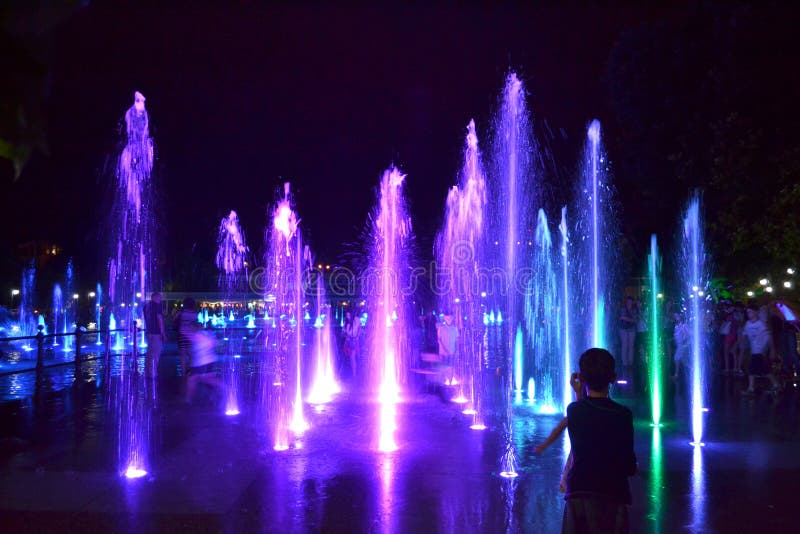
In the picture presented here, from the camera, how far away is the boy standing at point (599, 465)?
3424 millimetres

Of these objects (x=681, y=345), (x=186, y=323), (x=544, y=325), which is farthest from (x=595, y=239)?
(x=544, y=325)

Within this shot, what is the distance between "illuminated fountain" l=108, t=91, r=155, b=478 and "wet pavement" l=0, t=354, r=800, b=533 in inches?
7.9

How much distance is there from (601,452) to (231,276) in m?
56.5

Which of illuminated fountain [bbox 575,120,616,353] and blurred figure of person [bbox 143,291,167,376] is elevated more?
illuminated fountain [bbox 575,120,616,353]

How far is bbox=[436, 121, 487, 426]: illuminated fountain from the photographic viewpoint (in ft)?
47.8

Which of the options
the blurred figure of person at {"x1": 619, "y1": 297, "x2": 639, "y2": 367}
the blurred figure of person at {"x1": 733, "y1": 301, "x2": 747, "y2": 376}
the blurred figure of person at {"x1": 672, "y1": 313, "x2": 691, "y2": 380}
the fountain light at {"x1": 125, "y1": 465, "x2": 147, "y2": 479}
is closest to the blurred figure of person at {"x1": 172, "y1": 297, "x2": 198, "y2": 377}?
the fountain light at {"x1": 125, "y1": 465, "x2": 147, "y2": 479}

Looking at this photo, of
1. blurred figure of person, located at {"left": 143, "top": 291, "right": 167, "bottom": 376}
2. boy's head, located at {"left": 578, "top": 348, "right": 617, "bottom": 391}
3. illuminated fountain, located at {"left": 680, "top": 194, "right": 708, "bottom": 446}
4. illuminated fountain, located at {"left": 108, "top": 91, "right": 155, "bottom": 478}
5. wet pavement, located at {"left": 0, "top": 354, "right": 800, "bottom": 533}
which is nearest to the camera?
boy's head, located at {"left": 578, "top": 348, "right": 617, "bottom": 391}

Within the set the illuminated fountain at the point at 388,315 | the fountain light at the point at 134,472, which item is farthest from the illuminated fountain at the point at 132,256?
the illuminated fountain at the point at 388,315

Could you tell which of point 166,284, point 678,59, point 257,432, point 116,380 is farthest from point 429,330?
point 166,284

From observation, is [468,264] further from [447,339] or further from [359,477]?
[359,477]

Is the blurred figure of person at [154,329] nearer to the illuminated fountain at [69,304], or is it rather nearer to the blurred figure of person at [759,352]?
the blurred figure of person at [759,352]

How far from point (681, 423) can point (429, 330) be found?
11201mm

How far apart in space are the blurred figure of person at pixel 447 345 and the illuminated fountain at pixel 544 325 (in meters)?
1.98

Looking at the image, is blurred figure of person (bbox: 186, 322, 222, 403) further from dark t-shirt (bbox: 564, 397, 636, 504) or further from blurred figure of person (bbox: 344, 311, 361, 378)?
dark t-shirt (bbox: 564, 397, 636, 504)
